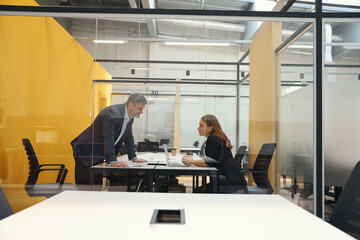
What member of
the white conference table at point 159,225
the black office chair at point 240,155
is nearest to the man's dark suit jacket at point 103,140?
the black office chair at point 240,155

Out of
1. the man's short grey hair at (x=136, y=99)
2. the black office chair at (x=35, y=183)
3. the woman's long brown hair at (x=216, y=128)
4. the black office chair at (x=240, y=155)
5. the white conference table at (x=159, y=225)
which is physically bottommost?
the black office chair at (x=35, y=183)

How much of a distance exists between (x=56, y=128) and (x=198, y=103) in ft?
6.01

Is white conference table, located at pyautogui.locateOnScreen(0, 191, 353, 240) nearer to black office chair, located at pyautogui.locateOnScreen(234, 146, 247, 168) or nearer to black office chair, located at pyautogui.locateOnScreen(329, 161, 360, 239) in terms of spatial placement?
black office chair, located at pyautogui.locateOnScreen(329, 161, 360, 239)

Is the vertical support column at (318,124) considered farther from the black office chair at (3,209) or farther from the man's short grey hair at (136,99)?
the black office chair at (3,209)

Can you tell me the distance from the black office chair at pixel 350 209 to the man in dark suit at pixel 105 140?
2.59 metres

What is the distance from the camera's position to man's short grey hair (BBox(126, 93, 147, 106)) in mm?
4043

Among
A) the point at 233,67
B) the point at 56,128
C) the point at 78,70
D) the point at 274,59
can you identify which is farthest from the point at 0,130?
the point at 274,59

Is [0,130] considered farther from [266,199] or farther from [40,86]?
[266,199]

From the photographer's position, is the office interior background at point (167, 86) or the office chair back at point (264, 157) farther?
the office chair back at point (264, 157)

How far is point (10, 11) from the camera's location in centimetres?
385

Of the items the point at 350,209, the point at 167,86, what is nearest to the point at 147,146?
the point at 167,86

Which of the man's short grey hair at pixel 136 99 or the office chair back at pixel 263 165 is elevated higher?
the man's short grey hair at pixel 136 99

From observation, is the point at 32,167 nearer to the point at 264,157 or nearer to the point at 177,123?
the point at 177,123

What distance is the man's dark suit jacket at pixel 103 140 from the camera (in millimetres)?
3965
